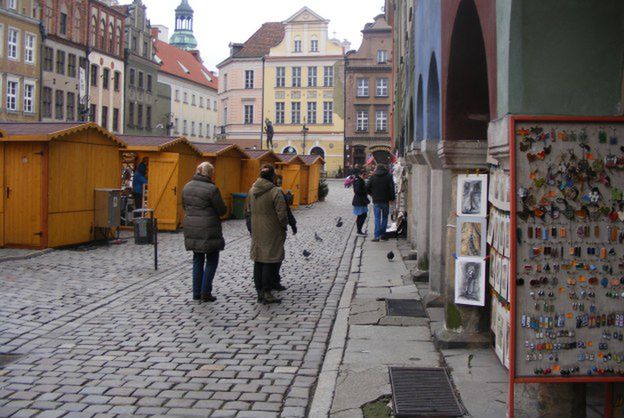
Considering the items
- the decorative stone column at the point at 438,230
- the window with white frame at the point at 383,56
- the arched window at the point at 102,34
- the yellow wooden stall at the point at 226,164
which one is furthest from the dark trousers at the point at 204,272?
the window with white frame at the point at 383,56

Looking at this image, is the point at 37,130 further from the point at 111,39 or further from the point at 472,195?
the point at 111,39

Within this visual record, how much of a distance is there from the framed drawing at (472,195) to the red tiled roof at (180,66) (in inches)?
2831

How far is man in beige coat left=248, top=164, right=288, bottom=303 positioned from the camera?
32.7 feet

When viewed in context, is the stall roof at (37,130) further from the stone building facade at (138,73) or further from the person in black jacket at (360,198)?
the stone building facade at (138,73)

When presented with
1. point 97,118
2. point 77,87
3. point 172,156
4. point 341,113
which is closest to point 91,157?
point 172,156

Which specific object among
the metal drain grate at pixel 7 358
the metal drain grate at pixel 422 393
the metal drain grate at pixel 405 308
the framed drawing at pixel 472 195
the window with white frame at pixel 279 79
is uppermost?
the window with white frame at pixel 279 79

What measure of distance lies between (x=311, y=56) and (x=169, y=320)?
2717 inches

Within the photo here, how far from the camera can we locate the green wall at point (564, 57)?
4812 millimetres

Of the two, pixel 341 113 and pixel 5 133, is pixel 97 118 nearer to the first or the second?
pixel 341 113

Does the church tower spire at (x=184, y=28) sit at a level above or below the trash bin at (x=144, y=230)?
above

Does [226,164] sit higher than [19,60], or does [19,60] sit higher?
[19,60]

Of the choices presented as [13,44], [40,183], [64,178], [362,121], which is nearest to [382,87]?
[362,121]

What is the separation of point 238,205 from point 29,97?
2835 centimetres

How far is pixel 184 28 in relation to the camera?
126500 millimetres
